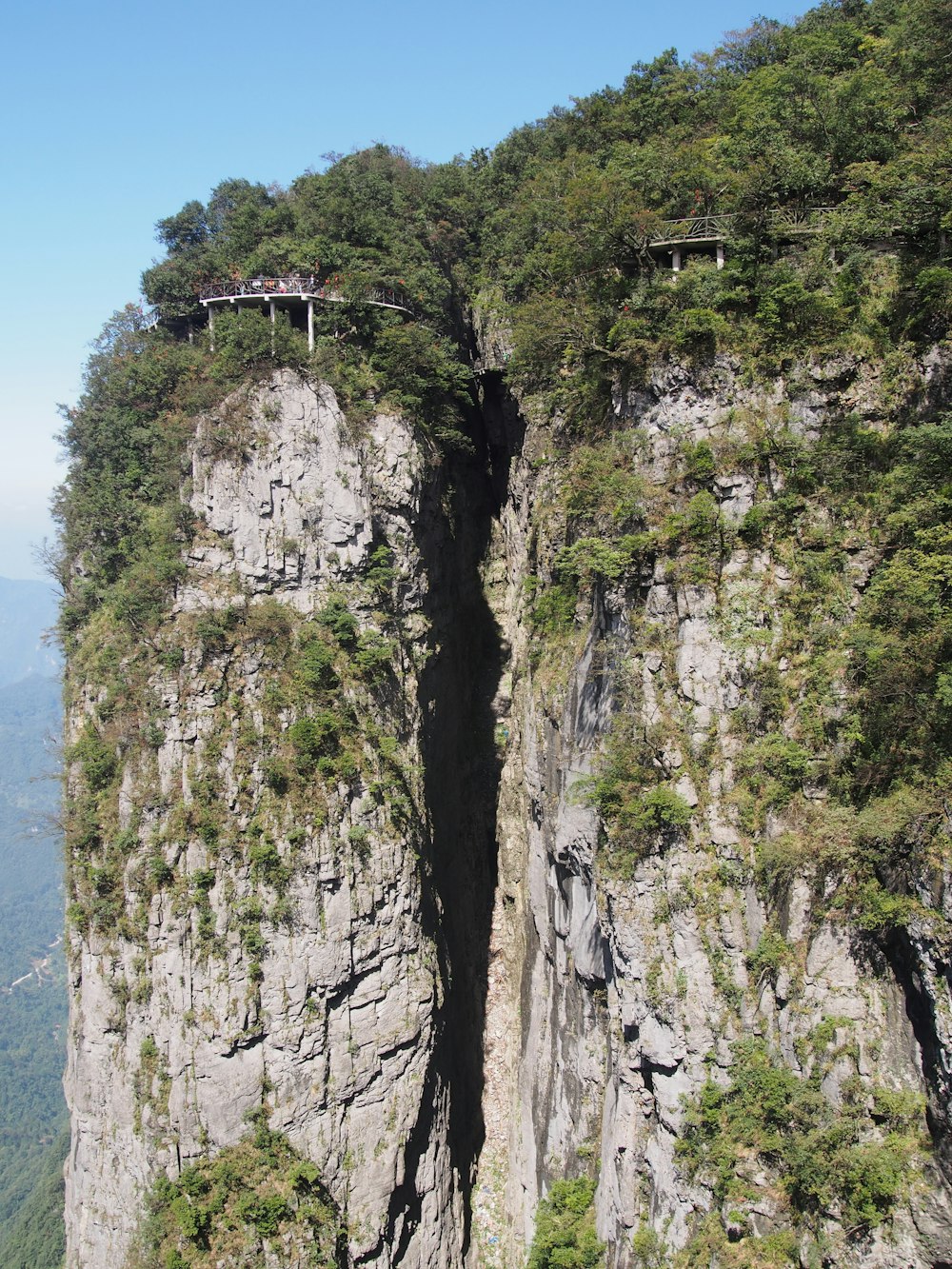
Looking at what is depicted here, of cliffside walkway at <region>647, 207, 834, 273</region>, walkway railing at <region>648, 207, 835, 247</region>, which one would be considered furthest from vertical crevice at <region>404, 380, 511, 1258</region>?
walkway railing at <region>648, 207, 835, 247</region>

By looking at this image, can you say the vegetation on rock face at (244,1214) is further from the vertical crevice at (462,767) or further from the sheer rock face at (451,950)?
the vertical crevice at (462,767)

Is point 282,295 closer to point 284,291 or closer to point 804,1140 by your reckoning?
point 284,291

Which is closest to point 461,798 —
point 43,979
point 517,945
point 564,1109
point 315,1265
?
point 517,945

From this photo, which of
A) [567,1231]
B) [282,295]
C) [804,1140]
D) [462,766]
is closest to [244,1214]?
[567,1231]

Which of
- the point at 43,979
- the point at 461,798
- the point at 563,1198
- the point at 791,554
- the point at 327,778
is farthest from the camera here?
the point at 43,979

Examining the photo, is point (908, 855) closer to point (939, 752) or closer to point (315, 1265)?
point (939, 752)

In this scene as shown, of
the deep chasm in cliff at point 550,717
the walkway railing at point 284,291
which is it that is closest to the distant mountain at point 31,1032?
the deep chasm in cliff at point 550,717

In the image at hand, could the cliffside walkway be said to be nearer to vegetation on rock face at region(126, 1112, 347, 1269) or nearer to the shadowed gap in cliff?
the shadowed gap in cliff
